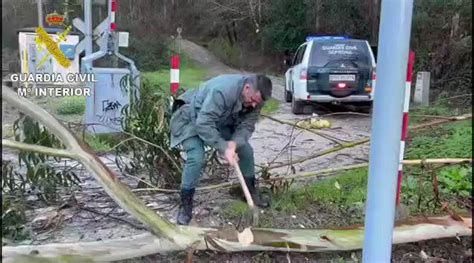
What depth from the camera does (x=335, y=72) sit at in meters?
9.83

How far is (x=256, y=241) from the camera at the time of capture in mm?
3211

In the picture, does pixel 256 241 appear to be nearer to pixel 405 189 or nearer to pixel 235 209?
pixel 235 209

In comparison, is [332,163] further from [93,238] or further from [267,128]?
[93,238]

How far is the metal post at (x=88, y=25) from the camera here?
23.8 feet

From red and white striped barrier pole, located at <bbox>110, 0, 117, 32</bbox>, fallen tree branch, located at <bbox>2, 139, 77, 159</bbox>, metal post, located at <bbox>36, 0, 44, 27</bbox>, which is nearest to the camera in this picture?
fallen tree branch, located at <bbox>2, 139, 77, 159</bbox>

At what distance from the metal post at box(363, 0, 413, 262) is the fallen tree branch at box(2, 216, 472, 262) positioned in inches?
44.3

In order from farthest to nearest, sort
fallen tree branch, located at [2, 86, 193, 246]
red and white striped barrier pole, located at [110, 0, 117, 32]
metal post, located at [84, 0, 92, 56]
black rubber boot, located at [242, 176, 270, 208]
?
red and white striped barrier pole, located at [110, 0, 117, 32] → metal post, located at [84, 0, 92, 56] → black rubber boot, located at [242, 176, 270, 208] → fallen tree branch, located at [2, 86, 193, 246]

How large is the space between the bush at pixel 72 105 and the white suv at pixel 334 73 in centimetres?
397

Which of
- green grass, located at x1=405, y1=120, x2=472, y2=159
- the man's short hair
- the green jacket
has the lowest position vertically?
green grass, located at x1=405, y1=120, x2=472, y2=159

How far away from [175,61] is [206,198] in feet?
7.80

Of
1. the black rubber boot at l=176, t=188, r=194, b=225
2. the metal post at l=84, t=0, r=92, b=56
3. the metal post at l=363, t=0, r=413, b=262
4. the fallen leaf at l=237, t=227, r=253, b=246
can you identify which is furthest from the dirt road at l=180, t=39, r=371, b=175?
the metal post at l=363, t=0, r=413, b=262

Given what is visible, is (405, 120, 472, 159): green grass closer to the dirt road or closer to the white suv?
the dirt road

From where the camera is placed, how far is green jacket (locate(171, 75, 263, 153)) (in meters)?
3.55

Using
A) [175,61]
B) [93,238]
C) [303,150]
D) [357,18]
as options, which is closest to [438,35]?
[357,18]
